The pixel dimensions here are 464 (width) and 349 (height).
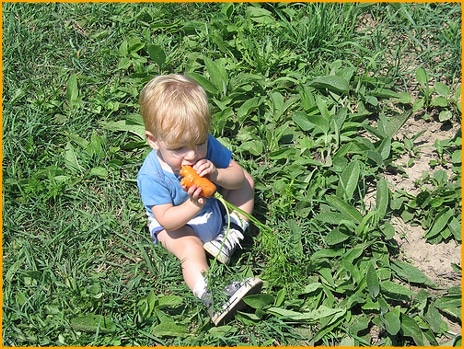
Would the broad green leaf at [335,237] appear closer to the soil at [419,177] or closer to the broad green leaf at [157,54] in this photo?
the soil at [419,177]

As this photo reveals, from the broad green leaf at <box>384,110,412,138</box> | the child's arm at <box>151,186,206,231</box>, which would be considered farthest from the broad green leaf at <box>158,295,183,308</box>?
the broad green leaf at <box>384,110,412,138</box>

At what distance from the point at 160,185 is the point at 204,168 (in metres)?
0.27

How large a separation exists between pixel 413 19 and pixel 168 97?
193 cm

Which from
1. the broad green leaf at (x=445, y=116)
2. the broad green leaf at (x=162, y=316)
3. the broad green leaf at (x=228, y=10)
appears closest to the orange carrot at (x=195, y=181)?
the broad green leaf at (x=162, y=316)

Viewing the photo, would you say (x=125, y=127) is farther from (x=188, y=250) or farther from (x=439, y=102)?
(x=439, y=102)

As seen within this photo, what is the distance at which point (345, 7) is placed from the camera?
15.3 feet

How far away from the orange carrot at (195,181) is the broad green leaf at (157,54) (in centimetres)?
122

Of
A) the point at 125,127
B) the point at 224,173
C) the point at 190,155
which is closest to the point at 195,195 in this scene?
the point at 190,155

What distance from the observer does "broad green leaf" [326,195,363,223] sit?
3.68 m

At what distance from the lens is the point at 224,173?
357 cm

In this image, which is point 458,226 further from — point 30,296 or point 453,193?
point 30,296

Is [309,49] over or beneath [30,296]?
over

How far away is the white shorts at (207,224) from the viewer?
3.64 m

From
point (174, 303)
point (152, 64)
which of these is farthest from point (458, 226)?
point (152, 64)
